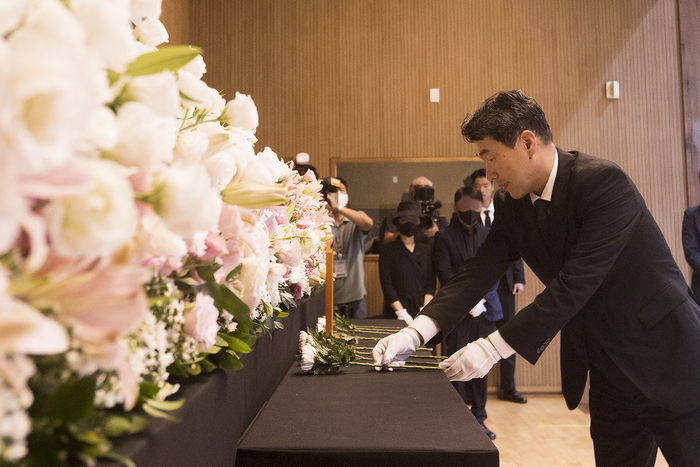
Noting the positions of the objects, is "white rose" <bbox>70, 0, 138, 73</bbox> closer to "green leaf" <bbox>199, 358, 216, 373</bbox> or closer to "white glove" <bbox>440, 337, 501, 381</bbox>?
"green leaf" <bbox>199, 358, 216, 373</bbox>

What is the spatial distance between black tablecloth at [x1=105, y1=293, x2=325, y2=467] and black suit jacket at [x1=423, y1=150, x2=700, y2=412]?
28.2 inches

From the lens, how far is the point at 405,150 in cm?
421

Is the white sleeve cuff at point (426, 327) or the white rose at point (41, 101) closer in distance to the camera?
the white rose at point (41, 101)

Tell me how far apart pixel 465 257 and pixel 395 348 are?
7.01 feet

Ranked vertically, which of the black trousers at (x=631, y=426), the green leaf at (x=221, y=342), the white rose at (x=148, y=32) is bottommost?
the black trousers at (x=631, y=426)

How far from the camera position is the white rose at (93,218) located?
331 millimetres

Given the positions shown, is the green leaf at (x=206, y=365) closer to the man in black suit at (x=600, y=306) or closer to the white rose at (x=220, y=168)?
the white rose at (x=220, y=168)

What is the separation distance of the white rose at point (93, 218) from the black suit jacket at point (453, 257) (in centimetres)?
324

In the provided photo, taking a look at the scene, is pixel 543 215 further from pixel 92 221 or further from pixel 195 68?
pixel 92 221

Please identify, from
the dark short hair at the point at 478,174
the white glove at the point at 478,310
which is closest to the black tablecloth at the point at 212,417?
the white glove at the point at 478,310

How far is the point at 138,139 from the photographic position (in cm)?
41

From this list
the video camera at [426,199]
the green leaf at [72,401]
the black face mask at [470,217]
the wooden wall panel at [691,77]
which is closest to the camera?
the green leaf at [72,401]

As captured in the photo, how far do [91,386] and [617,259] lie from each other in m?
1.44

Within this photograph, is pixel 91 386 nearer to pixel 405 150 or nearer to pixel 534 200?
pixel 534 200
